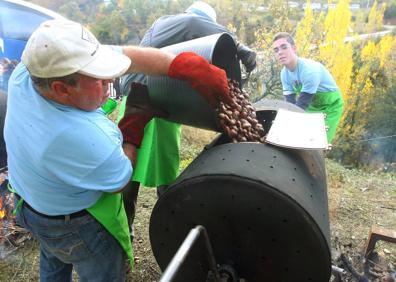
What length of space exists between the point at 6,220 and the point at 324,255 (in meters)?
2.25

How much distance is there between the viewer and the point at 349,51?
22.6 meters

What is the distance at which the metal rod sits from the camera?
945 millimetres

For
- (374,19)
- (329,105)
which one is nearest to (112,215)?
(329,105)

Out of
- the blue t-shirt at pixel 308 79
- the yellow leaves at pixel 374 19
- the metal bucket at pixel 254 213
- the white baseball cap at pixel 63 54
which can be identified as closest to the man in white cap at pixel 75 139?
the white baseball cap at pixel 63 54

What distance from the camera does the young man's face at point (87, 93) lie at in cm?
111

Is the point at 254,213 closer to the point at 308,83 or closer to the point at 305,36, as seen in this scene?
the point at 308,83

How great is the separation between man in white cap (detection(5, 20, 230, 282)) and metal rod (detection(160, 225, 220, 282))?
1.08 ft

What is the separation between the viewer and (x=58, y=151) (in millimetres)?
1125

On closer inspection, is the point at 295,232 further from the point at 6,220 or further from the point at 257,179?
the point at 6,220

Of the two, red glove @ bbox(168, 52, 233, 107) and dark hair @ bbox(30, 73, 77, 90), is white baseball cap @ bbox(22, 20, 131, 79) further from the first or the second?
red glove @ bbox(168, 52, 233, 107)

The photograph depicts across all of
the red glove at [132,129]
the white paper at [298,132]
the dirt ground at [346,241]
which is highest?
the white paper at [298,132]

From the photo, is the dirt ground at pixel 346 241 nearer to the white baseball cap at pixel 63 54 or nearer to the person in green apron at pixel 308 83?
the person in green apron at pixel 308 83

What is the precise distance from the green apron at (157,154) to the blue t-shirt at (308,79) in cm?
195

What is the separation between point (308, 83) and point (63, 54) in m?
2.98
